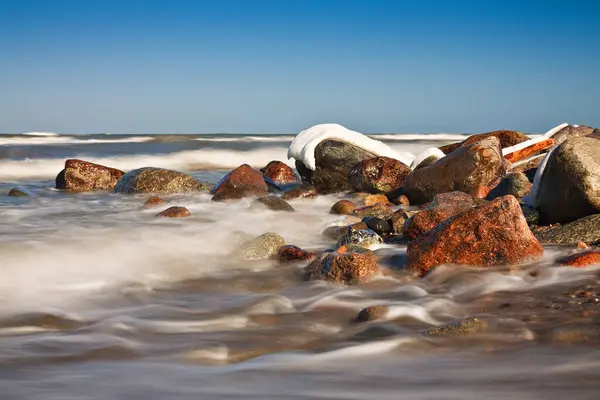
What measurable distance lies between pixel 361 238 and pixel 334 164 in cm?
434

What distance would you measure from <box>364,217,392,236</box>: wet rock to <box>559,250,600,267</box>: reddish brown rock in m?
1.85

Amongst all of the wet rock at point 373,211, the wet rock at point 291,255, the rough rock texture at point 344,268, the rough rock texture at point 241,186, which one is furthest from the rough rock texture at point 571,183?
the rough rock texture at point 241,186

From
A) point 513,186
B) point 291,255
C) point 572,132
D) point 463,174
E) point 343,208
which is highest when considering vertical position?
point 572,132

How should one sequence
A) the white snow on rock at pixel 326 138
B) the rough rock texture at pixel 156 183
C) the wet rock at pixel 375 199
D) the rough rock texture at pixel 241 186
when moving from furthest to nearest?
the rough rock texture at pixel 156 183 → the white snow on rock at pixel 326 138 → the rough rock texture at pixel 241 186 → the wet rock at pixel 375 199

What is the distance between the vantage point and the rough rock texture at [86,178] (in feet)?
36.2

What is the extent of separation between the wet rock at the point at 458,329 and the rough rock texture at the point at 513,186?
432cm

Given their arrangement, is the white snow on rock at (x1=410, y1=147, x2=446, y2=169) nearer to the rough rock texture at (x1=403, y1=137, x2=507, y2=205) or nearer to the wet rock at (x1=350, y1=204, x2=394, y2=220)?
the rough rock texture at (x1=403, y1=137, x2=507, y2=205)

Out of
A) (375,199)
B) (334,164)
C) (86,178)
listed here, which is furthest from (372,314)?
(86,178)

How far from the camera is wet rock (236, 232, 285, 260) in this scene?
5.28 metres

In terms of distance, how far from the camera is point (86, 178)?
11.1 meters

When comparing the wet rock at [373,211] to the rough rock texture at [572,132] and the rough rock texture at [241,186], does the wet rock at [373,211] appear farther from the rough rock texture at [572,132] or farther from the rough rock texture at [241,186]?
the rough rock texture at [572,132]

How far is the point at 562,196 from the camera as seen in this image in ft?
19.0

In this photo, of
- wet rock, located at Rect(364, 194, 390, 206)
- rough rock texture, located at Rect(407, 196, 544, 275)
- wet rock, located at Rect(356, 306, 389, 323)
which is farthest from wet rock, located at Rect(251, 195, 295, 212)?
wet rock, located at Rect(356, 306, 389, 323)

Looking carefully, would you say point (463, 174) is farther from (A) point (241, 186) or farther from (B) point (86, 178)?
(B) point (86, 178)
